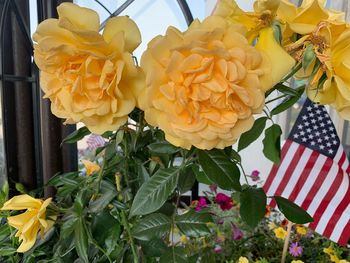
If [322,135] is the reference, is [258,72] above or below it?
above

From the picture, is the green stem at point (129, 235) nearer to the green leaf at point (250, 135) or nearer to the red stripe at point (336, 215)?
the green leaf at point (250, 135)

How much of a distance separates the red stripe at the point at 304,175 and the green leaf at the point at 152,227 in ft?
2.28

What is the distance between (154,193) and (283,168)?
2.51ft

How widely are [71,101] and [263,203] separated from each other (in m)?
0.28

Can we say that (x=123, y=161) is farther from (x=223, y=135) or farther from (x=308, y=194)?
(x=308, y=194)

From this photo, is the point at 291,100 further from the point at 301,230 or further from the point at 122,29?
the point at 301,230

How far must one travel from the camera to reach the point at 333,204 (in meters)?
0.99

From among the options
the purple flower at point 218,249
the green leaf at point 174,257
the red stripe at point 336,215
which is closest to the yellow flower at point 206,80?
the green leaf at point 174,257

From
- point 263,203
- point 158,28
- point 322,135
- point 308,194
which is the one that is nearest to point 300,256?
point 308,194

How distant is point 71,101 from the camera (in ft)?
1.02

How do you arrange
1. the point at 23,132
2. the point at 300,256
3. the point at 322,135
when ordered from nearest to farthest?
the point at 23,132, the point at 322,135, the point at 300,256

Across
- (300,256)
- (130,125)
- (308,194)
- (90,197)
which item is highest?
(130,125)

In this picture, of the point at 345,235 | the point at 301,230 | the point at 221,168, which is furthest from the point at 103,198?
the point at 301,230

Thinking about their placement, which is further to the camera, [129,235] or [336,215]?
[336,215]
